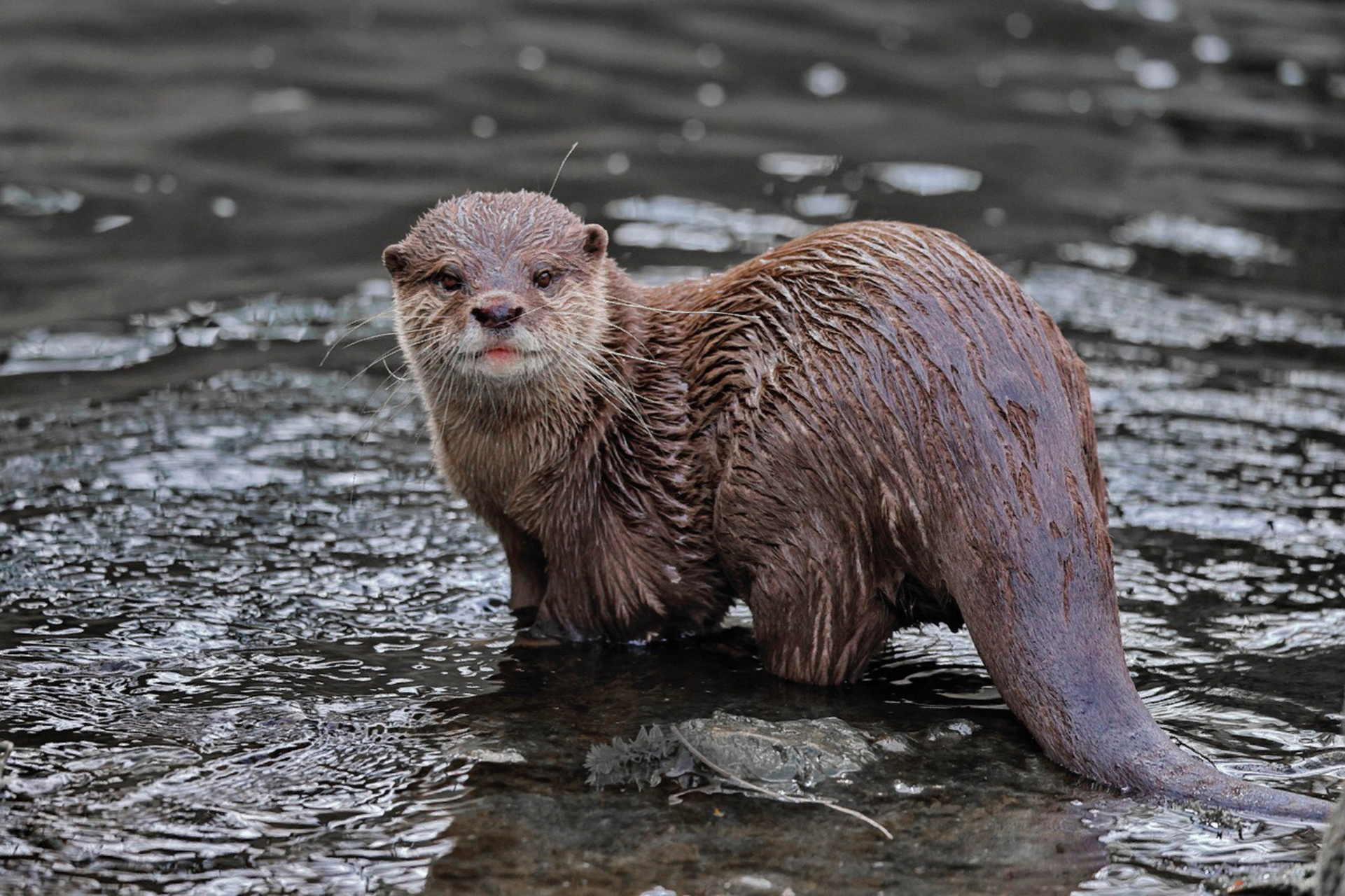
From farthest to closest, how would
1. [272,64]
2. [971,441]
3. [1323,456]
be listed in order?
1. [272,64]
2. [1323,456]
3. [971,441]

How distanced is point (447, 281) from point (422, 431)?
198 centimetres

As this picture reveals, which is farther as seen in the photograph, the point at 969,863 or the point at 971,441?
the point at 971,441

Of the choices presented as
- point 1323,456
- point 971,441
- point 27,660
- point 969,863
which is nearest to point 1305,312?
point 1323,456

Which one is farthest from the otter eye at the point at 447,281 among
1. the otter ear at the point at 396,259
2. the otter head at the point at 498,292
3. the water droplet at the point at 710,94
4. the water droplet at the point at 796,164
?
the water droplet at the point at 710,94

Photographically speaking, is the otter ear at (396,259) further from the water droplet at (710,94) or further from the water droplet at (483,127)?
the water droplet at (710,94)

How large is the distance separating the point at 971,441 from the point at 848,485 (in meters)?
0.31

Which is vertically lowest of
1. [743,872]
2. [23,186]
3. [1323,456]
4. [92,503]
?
[743,872]

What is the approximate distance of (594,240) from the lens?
410cm

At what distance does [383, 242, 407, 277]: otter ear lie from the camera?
4043 mm

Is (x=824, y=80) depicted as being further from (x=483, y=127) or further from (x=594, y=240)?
(x=594, y=240)

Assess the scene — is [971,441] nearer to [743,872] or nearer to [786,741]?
[786,741]

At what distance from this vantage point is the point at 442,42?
10352 mm

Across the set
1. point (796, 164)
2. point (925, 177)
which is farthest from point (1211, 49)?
point (796, 164)

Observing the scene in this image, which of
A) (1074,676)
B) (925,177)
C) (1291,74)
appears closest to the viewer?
(1074,676)
